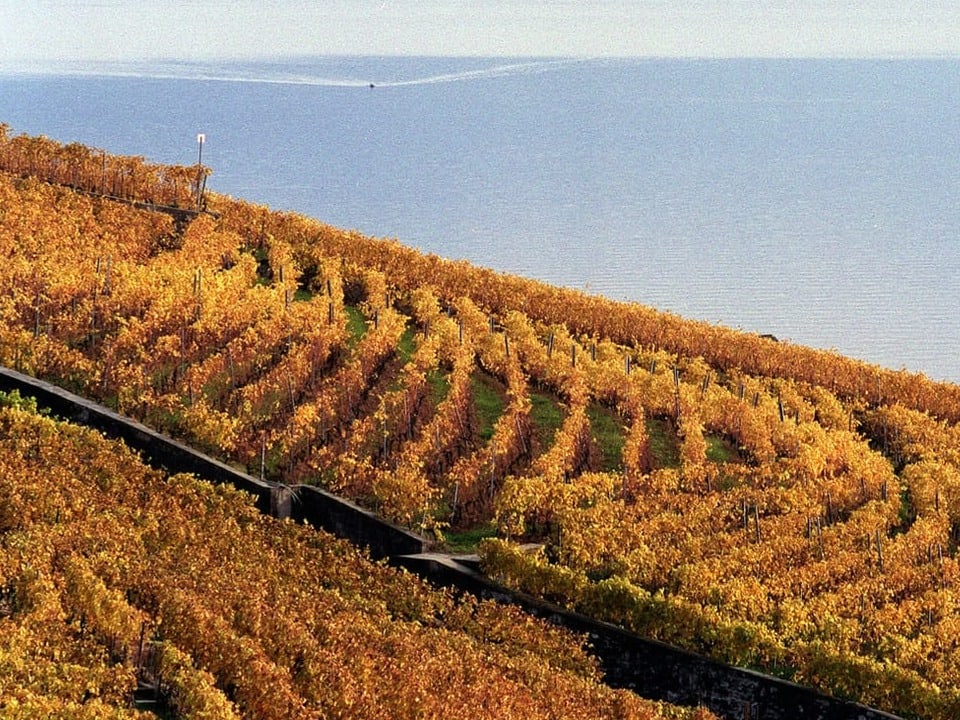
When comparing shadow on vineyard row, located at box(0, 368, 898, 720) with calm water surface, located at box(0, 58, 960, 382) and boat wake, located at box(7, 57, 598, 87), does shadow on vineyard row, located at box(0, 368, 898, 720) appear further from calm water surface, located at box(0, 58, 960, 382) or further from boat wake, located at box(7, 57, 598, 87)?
boat wake, located at box(7, 57, 598, 87)

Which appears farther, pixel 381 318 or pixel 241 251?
pixel 241 251

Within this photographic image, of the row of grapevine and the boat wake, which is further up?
the boat wake

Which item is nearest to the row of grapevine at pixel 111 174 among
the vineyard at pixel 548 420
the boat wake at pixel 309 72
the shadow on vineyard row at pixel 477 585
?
the vineyard at pixel 548 420

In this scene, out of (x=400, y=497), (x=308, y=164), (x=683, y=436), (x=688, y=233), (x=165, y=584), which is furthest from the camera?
(x=308, y=164)

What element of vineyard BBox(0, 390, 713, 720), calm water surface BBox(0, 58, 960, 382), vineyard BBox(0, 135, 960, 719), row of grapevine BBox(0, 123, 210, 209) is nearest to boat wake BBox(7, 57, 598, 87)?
calm water surface BBox(0, 58, 960, 382)

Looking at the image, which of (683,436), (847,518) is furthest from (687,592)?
(683,436)

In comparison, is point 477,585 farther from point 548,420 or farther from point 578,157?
point 578,157

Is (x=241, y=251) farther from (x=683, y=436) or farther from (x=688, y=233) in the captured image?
(x=688, y=233)

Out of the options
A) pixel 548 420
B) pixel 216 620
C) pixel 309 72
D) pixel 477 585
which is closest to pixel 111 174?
pixel 548 420

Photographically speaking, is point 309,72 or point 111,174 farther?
point 309,72
